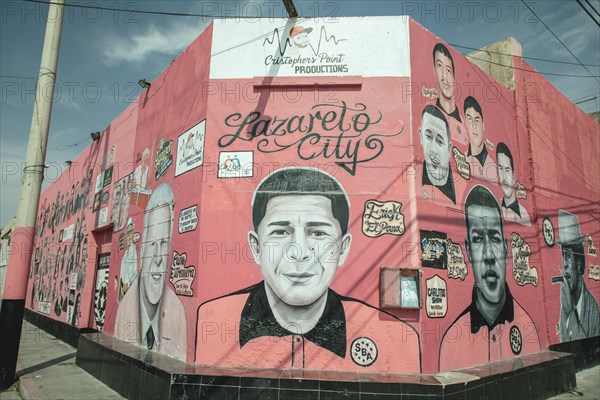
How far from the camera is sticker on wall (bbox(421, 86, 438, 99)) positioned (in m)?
6.97

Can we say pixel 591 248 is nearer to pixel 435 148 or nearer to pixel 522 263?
pixel 522 263

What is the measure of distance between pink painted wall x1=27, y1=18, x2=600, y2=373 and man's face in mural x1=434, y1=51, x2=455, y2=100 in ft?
0.63

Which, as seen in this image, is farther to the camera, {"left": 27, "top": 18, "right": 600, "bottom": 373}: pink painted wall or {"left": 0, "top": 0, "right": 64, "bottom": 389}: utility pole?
{"left": 0, "top": 0, "right": 64, "bottom": 389}: utility pole

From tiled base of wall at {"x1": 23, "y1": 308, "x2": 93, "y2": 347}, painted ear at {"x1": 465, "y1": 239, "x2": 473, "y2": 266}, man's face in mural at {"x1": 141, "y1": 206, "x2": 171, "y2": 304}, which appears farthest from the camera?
tiled base of wall at {"x1": 23, "y1": 308, "x2": 93, "y2": 347}

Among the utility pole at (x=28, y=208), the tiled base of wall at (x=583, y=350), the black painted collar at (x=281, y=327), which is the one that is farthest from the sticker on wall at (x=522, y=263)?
the utility pole at (x=28, y=208)

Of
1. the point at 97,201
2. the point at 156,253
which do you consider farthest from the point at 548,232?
the point at 97,201

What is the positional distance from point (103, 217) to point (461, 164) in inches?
338

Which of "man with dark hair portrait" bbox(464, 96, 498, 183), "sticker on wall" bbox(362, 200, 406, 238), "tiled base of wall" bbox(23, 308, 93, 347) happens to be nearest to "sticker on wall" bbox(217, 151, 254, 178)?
"sticker on wall" bbox(362, 200, 406, 238)

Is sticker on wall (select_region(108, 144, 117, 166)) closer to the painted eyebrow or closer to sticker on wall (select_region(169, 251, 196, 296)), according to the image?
sticker on wall (select_region(169, 251, 196, 296))

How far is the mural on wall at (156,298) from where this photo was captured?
6871mm

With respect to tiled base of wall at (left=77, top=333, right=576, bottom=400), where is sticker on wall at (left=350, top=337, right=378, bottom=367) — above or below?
above

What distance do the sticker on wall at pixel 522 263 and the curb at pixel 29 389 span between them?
8.46m

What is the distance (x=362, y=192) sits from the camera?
6.42 meters

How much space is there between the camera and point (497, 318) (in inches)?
299
